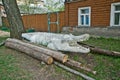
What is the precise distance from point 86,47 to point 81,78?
6.72ft

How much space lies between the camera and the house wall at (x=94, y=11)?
377 inches

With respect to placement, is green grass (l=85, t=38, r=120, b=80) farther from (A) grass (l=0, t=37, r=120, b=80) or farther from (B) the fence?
(B) the fence

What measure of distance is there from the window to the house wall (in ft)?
0.91

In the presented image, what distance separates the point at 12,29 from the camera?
7.70 m

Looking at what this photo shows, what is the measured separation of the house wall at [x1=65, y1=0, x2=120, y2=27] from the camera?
31.4ft

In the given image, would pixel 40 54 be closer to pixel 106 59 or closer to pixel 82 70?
pixel 82 70

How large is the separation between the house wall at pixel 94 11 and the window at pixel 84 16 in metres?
0.28

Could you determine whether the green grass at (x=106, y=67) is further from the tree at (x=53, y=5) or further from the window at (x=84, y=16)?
the tree at (x=53, y=5)

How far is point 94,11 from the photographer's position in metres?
10.4

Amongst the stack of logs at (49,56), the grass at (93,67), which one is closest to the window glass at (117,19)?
the grass at (93,67)

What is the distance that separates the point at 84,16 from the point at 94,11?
99 cm

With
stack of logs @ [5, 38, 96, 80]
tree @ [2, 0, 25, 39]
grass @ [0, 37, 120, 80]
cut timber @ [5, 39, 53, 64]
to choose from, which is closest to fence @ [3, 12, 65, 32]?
tree @ [2, 0, 25, 39]

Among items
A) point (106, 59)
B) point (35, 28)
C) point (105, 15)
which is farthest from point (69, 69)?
point (35, 28)

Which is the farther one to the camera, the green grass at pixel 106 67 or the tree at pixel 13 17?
the tree at pixel 13 17
